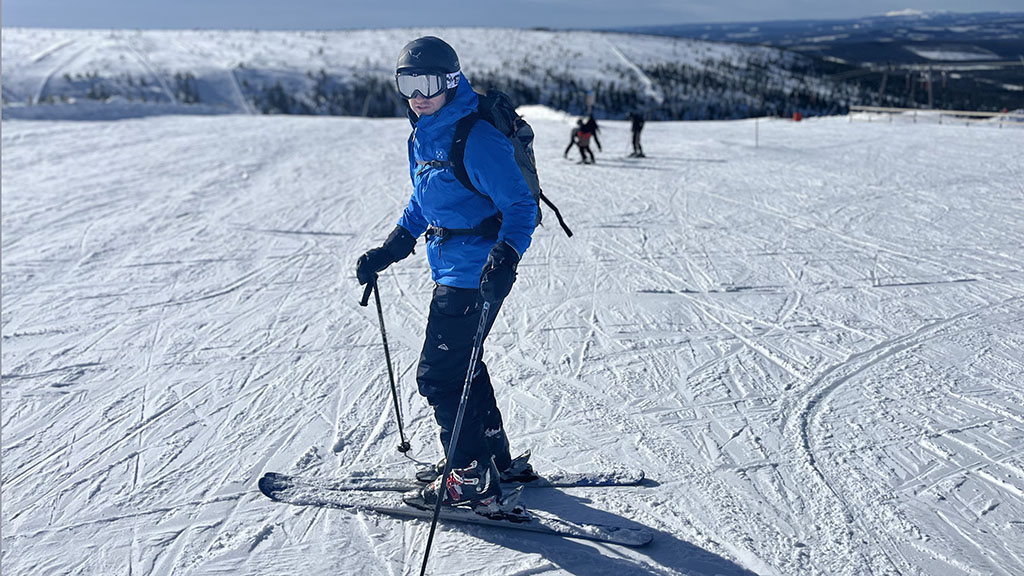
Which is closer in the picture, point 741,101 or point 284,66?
point 284,66

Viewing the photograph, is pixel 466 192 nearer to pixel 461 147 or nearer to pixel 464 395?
pixel 461 147

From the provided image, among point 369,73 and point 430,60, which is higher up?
point 369,73

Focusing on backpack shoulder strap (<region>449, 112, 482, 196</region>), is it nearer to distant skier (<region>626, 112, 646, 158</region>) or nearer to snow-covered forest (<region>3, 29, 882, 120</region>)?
distant skier (<region>626, 112, 646, 158</region>)

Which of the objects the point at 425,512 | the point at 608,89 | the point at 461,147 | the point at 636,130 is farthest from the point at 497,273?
the point at 608,89

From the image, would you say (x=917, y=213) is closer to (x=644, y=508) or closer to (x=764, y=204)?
(x=764, y=204)

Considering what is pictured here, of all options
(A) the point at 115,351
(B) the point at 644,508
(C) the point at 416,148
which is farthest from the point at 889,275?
(A) the point at 115,351

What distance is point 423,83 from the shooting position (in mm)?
2654

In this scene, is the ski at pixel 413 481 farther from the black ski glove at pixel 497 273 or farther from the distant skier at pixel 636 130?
the distant skier at pixel 636 130

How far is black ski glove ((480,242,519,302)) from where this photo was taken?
2.53 metres

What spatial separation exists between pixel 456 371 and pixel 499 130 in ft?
3.36

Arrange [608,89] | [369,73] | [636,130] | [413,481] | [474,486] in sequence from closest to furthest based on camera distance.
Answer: [474,486], [413,481], [636,130], [369,73], [608,89]

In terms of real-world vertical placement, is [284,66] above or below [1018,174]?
above

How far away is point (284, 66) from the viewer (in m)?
72.1

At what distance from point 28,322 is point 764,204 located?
30.4ft
